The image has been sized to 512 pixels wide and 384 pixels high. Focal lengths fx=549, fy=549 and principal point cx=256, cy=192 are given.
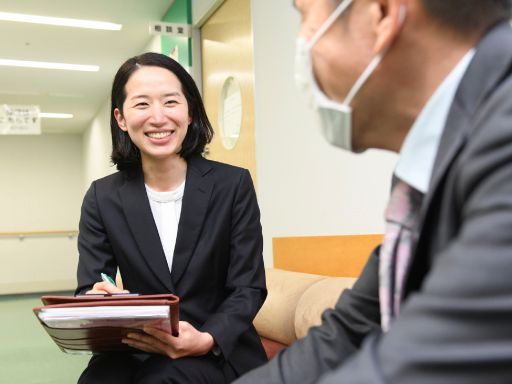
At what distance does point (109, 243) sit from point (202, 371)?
492mm

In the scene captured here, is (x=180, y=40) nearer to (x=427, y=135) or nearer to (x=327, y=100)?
(x=327, y=100)

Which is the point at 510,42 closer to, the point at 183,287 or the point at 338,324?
the point at 338,324

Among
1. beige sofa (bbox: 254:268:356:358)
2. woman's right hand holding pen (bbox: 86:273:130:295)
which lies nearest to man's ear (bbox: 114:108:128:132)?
woman's right hand holding pen (bbox: 86:273:130:295)

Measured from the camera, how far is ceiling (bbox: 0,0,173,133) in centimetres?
516

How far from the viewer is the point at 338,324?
92 cm

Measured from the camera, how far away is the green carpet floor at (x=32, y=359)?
137 inches

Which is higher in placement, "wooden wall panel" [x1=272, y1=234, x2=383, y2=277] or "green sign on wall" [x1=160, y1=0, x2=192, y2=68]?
"green sign on wall" [x1=160, y1=0, x2=192, y2=68]

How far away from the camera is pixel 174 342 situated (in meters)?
1.29

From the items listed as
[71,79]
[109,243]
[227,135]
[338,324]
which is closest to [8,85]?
[71,79]

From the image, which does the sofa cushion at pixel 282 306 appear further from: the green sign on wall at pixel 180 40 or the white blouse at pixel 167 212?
the green sign on wall at pixel 180 40

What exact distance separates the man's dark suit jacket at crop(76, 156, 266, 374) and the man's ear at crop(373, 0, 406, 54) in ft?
3.18

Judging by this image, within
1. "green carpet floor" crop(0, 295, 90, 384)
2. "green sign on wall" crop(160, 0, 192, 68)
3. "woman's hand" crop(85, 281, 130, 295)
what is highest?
"green sign on wall" crop(160, 0, 192, 68)

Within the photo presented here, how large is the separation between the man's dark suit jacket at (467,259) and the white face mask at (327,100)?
154mm

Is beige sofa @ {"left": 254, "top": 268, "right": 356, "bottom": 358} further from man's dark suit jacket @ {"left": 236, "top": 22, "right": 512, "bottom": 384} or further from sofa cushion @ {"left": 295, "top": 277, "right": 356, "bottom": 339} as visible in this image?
man's dark suit jacket @ {"left": 236, "top": 22, "right": 512, "bottom": 384}
